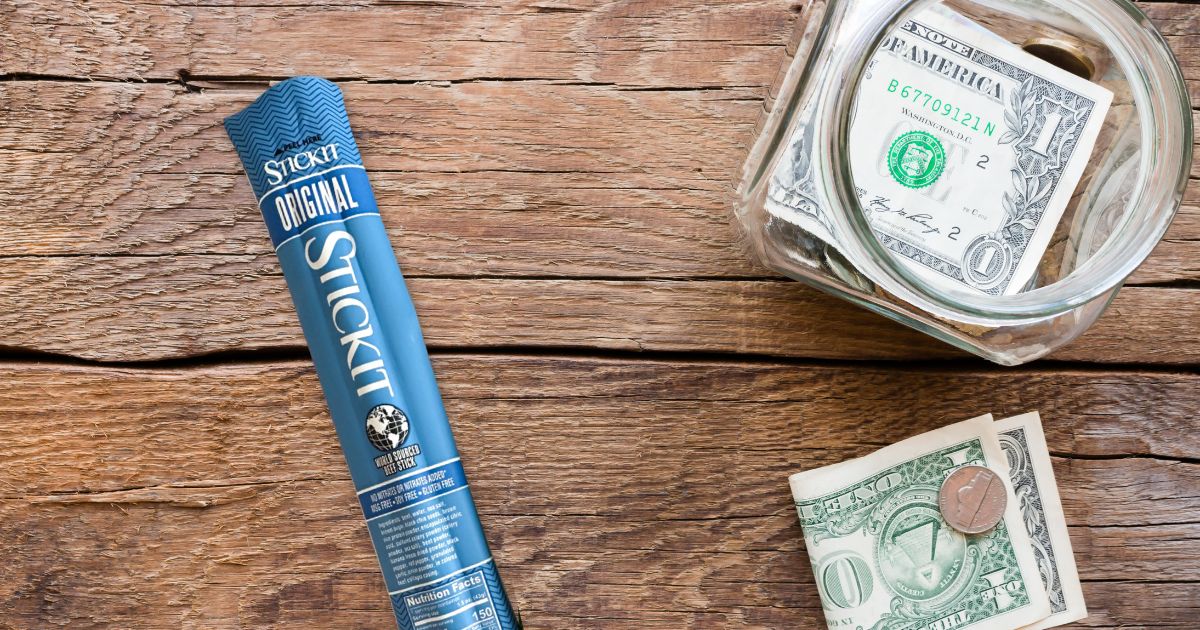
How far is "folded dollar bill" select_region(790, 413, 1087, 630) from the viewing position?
25.7 inches

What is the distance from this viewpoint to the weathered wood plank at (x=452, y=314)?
65 centimetres

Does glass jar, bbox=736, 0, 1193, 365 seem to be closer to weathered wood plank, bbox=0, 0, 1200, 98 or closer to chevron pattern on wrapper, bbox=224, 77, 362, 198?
weathered wood plank, bbox=0, 0, 1200, 98

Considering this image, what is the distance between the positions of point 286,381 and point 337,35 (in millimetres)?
277

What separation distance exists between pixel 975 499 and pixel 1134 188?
0.86 feet

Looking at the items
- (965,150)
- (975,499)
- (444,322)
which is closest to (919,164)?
(965,150)

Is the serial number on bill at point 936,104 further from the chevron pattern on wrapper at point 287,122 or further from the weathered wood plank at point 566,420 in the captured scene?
the chevron pattern on wrapper at point 287,122

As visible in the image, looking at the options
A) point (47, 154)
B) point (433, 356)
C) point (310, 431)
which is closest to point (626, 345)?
point (433, 356)

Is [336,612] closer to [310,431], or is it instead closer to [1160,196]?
[310,431]

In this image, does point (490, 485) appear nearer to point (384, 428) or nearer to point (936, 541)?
point (384, 428)

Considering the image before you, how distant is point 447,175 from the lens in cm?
66

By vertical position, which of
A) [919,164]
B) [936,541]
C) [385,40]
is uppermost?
[385,40]

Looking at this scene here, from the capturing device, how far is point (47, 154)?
2.15ft

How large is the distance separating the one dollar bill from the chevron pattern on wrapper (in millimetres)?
380

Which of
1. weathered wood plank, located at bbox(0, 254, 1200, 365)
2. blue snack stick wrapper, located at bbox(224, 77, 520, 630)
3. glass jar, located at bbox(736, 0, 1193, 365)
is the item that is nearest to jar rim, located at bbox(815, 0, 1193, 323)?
glass jar, located at bbox(736, 0, 1193, 365)
